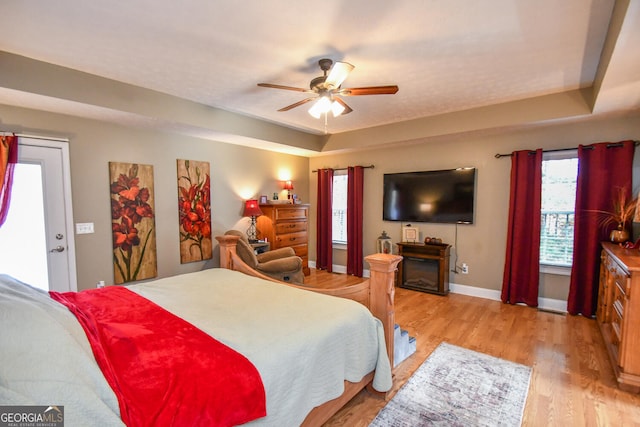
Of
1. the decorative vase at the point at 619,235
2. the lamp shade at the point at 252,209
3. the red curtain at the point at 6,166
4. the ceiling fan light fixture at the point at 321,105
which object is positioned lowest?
the decorative vase at the point at 619,235

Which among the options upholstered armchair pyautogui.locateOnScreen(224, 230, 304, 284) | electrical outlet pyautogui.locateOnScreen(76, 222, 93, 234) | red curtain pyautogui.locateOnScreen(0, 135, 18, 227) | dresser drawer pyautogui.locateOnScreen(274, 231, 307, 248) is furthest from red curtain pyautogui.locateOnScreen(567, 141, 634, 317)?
red curtain pyautogui.locateOnScreen(0, 135, 18, 227)

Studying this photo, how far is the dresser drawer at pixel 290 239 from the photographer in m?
5.00

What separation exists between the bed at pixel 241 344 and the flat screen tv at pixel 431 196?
111 inches

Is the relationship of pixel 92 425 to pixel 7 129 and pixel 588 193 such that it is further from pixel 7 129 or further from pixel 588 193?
pixel 588 193

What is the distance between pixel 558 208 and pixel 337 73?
339 centimetres

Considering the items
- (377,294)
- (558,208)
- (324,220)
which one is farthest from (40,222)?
(558,208)

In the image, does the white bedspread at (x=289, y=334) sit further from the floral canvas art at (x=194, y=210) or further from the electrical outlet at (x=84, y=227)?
the floral canvas art at (x=194, y=210)

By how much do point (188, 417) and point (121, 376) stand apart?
0.35m

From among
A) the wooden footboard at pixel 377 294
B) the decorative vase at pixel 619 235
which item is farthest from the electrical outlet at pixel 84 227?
the decorative vase at pixel 619 235

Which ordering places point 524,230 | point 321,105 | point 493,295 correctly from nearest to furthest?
point 321,105, point 524,230, point 493,295

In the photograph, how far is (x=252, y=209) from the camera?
4.74 metres

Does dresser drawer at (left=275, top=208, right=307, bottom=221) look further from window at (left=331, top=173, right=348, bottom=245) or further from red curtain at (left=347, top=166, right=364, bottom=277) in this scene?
red curtain at (left=347, top=166, right=364, bottom=277)

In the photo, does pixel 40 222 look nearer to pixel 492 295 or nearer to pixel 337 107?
pixel 337 107

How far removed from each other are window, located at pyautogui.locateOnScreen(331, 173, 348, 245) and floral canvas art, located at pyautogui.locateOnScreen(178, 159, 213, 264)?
7.98 ft
